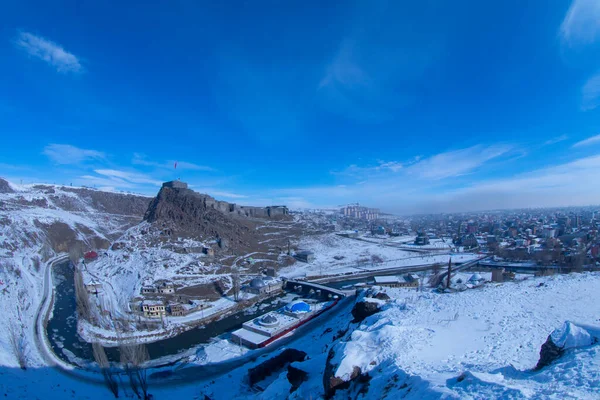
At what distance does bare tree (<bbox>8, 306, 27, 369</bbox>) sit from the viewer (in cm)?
2008

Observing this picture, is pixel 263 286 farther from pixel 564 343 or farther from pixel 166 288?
pixel 564 343

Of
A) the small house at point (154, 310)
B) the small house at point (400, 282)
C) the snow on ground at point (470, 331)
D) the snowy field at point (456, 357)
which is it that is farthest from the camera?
the small house at point (400, 282)

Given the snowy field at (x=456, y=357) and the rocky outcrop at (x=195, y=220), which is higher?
the rocky outcrop at (x=195, y=220)

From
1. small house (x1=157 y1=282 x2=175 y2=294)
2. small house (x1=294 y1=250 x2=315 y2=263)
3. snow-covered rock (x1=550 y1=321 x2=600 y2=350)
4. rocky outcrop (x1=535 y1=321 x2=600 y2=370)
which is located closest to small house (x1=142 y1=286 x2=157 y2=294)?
small house (x1=157 y1=282 x2=175 y2=294)

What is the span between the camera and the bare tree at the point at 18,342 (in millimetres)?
20078

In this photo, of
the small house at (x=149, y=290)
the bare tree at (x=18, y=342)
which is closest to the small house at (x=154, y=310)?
the small house at (x=149, y=290)

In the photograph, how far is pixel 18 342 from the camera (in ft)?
73.4

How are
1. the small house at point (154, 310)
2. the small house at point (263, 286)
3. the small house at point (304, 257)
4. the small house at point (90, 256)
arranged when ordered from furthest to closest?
the small house at point (304, 257) < the small house at point (90, 256) < the small house at point (263, 286) < the small house at point (154, 310)

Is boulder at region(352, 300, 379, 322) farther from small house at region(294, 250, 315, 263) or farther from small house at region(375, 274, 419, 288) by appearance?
small house at region(294, 250, 315, 263)

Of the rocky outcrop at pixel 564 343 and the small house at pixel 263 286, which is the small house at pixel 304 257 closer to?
the small house at pixel 263 286

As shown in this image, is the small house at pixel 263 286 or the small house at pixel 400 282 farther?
the small house at pixel 400 282

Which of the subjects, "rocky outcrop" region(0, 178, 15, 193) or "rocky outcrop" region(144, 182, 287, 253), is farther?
"rocky outcrop" region(0, 178, 15, 193)

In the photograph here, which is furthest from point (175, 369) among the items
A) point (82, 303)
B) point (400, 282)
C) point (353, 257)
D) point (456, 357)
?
point (353, 257)

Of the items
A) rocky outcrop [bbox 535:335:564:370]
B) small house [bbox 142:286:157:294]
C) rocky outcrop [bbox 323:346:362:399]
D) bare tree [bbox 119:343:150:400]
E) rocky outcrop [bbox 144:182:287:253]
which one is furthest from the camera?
rocky outcrop [bbox 144:182:287:253]
